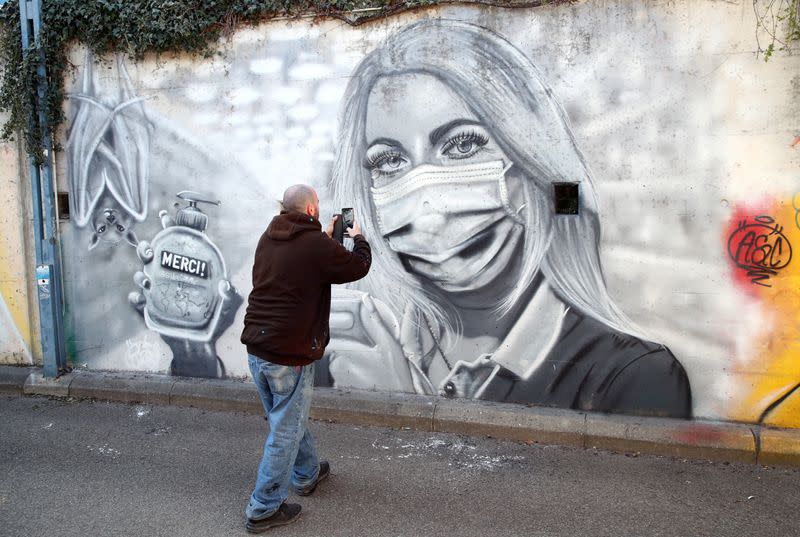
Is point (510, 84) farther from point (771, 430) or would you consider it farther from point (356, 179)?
point (771, 430)

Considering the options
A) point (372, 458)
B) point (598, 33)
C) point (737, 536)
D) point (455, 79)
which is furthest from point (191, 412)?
point (598, 33)

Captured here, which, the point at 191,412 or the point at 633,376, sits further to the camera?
the point at 191,412

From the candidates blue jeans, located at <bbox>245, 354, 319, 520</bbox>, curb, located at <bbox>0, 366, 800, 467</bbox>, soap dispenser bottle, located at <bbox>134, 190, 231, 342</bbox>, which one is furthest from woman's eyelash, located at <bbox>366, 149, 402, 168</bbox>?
blue jeans, located at <bbox>245, 354, 319, 520</bbox>

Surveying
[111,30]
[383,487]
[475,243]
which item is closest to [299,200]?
[383,487]

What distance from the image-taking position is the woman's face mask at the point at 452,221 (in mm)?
5367

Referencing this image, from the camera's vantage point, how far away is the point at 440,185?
18.0ft

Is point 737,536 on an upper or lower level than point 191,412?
upper

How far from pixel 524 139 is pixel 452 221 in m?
0.90

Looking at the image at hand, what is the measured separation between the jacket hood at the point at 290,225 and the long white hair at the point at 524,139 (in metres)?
2.04

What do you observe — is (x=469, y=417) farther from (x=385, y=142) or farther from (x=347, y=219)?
(x=385, y=142)

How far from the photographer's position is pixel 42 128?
628 cm

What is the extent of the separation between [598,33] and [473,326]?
8.42 feet

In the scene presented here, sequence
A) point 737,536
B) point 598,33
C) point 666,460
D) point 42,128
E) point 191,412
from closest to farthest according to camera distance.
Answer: point 737,536
point 666,460
point 598,33
point 191,412
point 42,128

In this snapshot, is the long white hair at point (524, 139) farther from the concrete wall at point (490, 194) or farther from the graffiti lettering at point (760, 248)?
the graffiti lettering at point (760, 248)
